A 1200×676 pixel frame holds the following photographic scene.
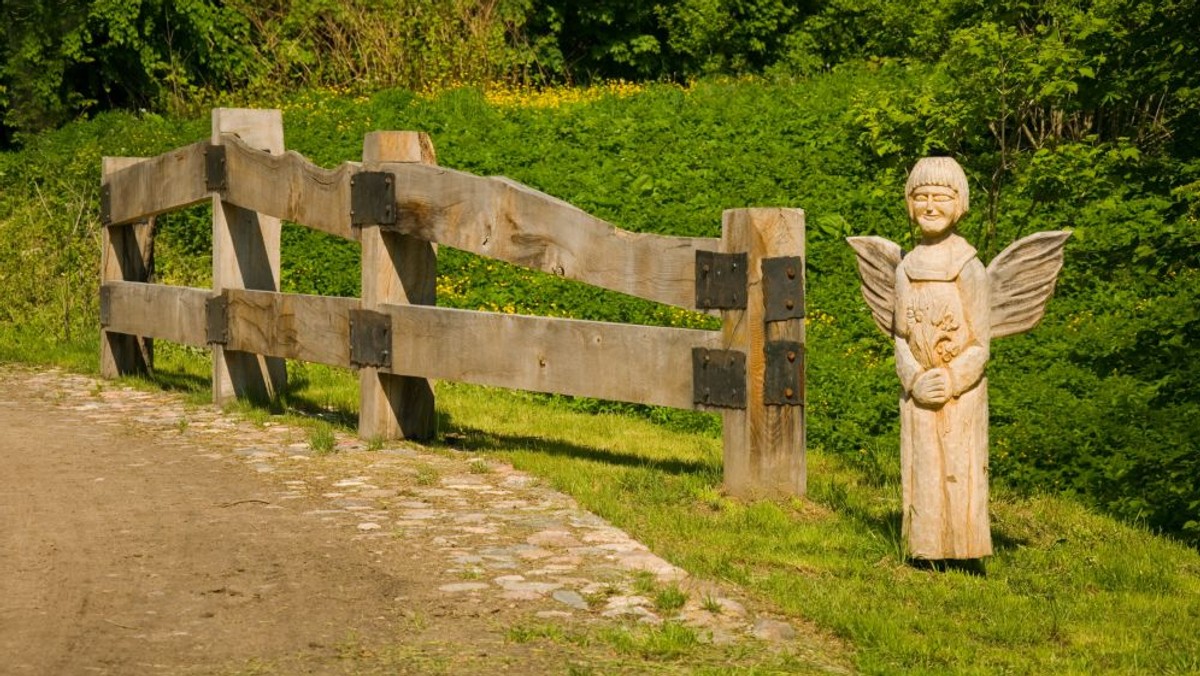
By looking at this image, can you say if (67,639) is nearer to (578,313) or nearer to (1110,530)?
(1110,530)

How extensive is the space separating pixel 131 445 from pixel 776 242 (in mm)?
4198

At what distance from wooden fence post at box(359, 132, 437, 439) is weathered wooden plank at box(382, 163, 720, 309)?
0.54 feet

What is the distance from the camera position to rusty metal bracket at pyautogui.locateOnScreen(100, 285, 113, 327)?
12031mm

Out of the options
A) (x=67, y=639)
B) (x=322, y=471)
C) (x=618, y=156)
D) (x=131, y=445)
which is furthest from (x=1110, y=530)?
(x=618, y=156)

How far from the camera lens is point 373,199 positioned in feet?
29.8

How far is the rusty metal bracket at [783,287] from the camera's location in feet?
24.0

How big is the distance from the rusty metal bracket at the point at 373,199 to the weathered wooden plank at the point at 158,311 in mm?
1928

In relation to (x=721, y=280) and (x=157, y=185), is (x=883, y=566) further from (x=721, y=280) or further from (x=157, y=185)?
(x=157, y=185)

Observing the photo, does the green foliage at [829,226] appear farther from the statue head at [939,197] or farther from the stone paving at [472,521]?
the stone paving at [472,521]

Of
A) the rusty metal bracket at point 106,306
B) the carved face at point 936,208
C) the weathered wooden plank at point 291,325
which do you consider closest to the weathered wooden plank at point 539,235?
the weathered wooden plank at point 291,325

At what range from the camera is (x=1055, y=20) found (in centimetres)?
1312

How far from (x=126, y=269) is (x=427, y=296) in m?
3.91

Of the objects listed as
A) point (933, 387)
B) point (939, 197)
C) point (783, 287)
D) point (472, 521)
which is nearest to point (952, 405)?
point (933, 387)

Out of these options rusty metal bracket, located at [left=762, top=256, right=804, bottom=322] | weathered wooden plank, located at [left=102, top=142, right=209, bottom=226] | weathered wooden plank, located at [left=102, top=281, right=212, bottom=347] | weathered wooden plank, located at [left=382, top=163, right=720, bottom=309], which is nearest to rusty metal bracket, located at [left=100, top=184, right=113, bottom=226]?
weathered wooden plank, located at [left=102, top=142, right=209, bottom=226]
